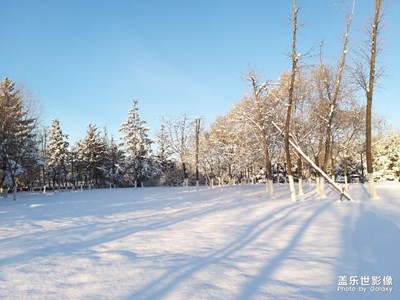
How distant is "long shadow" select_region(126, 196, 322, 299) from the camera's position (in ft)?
14.3

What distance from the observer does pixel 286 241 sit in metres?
7.36

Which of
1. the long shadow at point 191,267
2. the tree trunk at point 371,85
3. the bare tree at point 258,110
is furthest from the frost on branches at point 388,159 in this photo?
the long shadow at point 191,267

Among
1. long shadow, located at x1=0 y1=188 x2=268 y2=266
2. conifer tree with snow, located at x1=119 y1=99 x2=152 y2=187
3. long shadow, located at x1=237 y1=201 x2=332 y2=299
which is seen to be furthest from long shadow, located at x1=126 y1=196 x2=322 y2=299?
conifer tree with snow, located at x1=119 y1=99 x2=152 y2=187

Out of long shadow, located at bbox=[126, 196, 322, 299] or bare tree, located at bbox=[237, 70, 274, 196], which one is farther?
bare tree, located at bbox=[237, 70, 274, 196]

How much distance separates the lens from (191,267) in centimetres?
544

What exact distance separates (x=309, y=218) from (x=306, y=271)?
573 cm

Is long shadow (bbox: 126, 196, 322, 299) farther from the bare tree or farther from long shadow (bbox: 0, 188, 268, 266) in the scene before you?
the bare tree

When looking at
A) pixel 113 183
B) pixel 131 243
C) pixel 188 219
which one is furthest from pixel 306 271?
pixel 113 183

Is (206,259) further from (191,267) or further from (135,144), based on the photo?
(135,144)

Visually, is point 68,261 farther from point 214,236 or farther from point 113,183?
point 113,183

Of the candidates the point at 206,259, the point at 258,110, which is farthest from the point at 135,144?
the point at 206,259

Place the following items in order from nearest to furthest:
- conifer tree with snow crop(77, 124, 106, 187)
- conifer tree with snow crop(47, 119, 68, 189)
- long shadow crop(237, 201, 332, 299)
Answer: long shadow crop(237, 201, 332, 299) < conifer tree with snow crop(47, 119, 68, 189) < conifer tree with snow crop(77, 124, 106, 187)

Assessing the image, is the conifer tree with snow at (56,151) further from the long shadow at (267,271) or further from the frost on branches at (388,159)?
the frost on branches at (388,159)

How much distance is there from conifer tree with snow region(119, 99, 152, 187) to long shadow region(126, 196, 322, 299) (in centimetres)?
4009
